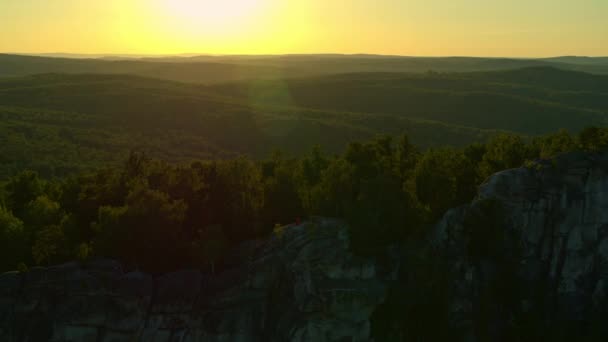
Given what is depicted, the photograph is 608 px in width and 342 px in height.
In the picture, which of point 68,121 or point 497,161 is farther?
point 68,121

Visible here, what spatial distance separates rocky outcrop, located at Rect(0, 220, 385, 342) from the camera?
37250 millimetres

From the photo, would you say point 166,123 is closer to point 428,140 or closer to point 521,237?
point 428,140

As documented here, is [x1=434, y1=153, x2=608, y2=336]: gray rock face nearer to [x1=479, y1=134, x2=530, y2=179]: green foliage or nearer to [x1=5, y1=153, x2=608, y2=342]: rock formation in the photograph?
[x1=5, y1=153, x2=608, y2=342]: rock formation

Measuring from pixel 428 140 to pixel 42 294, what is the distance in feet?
419

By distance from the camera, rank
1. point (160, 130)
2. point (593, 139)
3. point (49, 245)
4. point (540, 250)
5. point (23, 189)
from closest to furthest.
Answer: point (540, 250) → point (49, 245) → point (593, 139) → point (23, 189) → point (160, 130)

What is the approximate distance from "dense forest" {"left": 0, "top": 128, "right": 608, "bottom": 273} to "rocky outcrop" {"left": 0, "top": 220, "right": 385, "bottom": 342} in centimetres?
178

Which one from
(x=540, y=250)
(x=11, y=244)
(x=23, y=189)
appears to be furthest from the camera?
(x=23, y=189)

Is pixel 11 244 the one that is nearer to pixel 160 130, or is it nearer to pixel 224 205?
pixel 224 205

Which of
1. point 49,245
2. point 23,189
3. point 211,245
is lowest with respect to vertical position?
point 49,245

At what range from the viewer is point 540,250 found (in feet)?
125

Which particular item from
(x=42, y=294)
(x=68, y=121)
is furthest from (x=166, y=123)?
(x=42, y=294)

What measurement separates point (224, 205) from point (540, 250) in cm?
2603

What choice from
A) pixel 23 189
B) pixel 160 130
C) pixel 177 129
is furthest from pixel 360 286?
pixel 177 129

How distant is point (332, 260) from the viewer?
3809 cm
